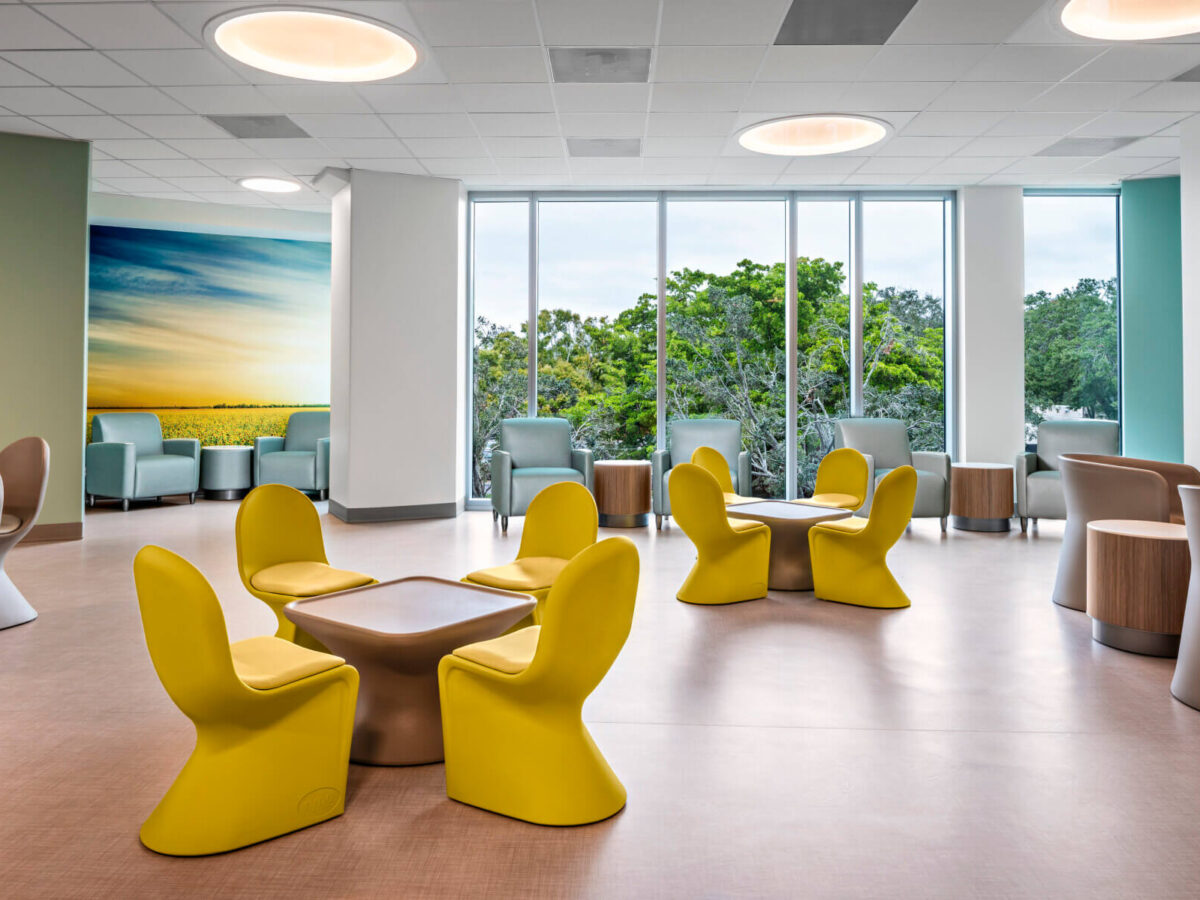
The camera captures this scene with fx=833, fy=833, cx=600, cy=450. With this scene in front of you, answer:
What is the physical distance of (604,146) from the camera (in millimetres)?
7098

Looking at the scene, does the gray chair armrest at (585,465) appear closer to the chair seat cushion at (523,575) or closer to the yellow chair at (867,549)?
the yellow chair at (867,549)

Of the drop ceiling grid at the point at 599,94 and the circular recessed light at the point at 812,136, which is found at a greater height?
the circular recessed light at the point at 812,136

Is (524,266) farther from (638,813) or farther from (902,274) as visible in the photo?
(638,813)

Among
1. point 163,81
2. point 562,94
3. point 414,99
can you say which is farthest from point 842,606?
point 163,81

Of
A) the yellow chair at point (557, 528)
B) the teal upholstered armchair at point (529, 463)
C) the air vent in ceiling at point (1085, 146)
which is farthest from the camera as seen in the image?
the teal upholstered armchair at point (529, 463)

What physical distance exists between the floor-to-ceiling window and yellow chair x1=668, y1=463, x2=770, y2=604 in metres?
5.09

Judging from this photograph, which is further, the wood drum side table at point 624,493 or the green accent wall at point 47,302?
the wood drum side table at point 624,493

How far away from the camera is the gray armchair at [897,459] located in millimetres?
7500

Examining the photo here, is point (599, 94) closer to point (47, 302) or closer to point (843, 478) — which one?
point (843, 478)

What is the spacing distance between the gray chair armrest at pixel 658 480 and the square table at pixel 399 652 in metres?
5.07

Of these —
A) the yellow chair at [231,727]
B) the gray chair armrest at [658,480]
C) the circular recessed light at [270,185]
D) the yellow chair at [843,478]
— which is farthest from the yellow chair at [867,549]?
the circular recessed light at [270,185]

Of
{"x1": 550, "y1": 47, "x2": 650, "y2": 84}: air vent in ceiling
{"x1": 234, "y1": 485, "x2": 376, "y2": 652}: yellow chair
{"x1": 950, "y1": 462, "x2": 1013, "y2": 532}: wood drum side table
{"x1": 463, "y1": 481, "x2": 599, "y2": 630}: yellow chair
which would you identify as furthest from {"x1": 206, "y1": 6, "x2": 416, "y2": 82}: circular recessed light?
{"x1": 950, "y1": 462, "x2": 1013, "y2": 532}: wood drum side table

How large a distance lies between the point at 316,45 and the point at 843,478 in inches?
186

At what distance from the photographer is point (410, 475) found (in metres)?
8.23
